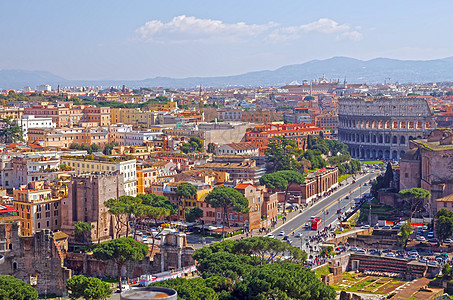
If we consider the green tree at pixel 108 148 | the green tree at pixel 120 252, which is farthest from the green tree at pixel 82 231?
the green tree at pixel 108 148

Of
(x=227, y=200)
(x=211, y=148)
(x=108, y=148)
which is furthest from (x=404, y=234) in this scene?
(x=108, y=148)

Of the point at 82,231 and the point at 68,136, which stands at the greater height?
the point at 68,136

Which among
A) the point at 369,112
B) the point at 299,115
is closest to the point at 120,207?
the point at 369,112

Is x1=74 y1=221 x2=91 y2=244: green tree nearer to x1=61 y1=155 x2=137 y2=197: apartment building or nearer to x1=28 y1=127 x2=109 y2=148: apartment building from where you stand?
x1=61 y1=155 x2=137 y2=197: apartment building

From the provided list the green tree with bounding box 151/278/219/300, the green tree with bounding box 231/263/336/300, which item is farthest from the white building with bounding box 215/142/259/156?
the green tree with bounding box 151/278/219/300

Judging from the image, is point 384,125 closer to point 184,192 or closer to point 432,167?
point 432,167
